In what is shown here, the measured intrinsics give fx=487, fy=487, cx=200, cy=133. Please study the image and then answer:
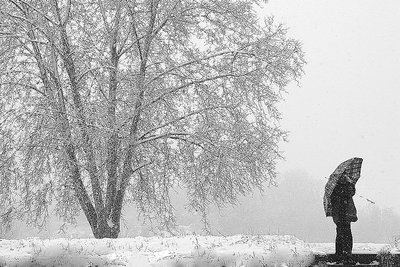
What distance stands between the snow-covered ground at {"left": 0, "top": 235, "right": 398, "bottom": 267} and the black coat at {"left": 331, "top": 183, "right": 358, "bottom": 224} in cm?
74

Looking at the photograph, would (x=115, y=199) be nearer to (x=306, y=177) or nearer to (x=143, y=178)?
(x=143, y=178)

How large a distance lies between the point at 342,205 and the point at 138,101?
5.52 m

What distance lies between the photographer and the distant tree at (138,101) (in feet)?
37.6

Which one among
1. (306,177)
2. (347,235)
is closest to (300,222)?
(306,177)

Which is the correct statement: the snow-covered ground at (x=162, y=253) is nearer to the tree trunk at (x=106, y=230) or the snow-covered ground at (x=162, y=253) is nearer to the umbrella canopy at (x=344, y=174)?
the umbrella canopy at (x=344, y=174)

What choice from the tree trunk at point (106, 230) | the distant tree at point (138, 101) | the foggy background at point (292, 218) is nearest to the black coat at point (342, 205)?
the distant tree at point (138, 101)

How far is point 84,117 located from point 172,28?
12.2 ft

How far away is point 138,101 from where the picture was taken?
11.4m

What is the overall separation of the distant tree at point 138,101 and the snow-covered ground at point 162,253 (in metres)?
3.09

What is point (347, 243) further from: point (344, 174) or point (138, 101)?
point (138, 101)

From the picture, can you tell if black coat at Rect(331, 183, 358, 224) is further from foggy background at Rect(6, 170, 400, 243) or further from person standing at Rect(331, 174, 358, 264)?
foggy background at Rect(6, 170, 400, 243)

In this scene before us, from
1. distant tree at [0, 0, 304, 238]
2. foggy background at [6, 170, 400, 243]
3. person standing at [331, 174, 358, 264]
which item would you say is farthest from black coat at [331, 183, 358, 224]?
foggy background at [6, 170, 400, 243]

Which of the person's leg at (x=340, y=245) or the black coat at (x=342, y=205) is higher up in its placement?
the black coat at (x=342, y=205)

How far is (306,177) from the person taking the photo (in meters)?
87.4
